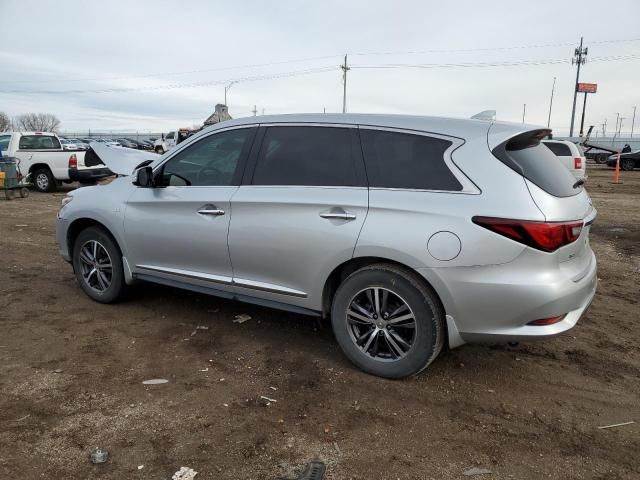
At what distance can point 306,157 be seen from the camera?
149 inches

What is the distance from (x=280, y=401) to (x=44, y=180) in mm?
14730

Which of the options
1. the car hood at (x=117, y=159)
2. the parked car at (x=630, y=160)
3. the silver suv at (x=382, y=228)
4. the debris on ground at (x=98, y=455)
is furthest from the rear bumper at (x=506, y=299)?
the parked car at (x=630, y=160)

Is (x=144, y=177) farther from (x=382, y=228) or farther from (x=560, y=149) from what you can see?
(x=560, y=149)

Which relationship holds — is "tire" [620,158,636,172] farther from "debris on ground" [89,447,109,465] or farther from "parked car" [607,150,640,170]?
"debris on ground" [89,447,109,465]

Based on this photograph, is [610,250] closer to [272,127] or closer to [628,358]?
[628,358]

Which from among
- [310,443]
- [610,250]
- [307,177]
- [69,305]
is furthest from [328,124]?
[610,250]

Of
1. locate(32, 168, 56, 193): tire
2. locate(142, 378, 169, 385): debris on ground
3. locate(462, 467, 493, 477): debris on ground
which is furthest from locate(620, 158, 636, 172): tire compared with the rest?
locate(142, 378, 169, 385): debris on ground

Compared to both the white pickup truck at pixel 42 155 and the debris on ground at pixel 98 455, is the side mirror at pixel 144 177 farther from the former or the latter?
the white pickup truck at pixel 42 155

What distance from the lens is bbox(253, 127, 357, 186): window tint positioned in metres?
3.62

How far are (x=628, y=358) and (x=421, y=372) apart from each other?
5.47 ft

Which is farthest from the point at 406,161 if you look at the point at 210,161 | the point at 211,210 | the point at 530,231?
the point at 210,161

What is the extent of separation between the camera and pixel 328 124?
3.78 m

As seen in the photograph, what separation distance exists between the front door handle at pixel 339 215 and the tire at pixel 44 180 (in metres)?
14.3

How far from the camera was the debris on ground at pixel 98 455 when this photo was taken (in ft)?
8.68
